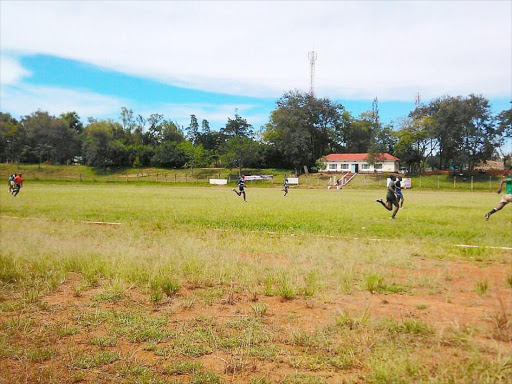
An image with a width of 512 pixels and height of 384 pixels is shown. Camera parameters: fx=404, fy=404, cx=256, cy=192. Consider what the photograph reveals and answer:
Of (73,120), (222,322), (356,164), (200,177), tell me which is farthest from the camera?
(73,120)

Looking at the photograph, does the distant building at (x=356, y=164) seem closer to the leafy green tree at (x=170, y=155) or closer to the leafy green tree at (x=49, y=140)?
the leafy green tree at (x=170, y=155)

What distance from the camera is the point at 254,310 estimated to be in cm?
583

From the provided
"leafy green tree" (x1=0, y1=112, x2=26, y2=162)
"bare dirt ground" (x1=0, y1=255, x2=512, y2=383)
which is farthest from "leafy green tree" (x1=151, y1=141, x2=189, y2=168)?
"bare dirt ground" (x1=0, y1=255, x2=512, y2=383)

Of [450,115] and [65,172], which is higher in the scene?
[450,115]

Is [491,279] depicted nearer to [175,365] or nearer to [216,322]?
[216,322]

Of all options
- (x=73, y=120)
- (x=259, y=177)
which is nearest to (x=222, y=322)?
(x=259, y=177)

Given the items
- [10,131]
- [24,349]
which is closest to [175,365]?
[24,349]

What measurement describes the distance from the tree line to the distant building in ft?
6.92

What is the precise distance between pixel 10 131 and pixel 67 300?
11442cm

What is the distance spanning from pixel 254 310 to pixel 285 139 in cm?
9022

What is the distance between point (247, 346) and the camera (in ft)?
15.2

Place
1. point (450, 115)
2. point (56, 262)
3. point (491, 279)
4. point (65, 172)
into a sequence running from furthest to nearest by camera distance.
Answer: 1. point (65, 172)
2. point (450, 115)
3. point (56, 262)
4. point (491, 279)

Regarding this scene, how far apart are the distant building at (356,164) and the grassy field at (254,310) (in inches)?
3193

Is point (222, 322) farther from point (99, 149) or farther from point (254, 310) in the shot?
point (99, 149)
